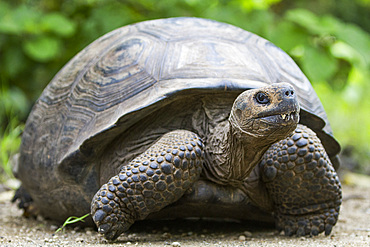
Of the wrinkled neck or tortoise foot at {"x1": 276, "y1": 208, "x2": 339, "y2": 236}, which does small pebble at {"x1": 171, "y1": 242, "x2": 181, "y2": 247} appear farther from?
tortoise foot at {"x1": 276, "y1": 208, "x2": 339, "y2": 236}

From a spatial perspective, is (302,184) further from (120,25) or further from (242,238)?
(120,25)

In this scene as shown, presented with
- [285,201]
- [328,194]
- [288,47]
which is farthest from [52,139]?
[288,47]

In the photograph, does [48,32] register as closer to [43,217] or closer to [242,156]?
[43,217]

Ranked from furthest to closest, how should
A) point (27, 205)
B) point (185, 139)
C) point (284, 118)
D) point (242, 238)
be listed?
point (27, 205) < point (242, 238) < point (185, 139) < point (284, 118)

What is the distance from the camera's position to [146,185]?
2623 mm

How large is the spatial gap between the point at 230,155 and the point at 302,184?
19.7 inches

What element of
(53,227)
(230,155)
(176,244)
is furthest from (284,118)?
(53,227)

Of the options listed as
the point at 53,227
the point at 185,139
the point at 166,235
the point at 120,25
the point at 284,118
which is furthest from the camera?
the point at 120,25

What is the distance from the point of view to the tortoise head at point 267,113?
2.29m

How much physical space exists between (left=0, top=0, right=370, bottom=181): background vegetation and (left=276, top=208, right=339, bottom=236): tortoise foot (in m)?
2.93

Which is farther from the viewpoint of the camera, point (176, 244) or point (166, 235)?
point (166, 235)

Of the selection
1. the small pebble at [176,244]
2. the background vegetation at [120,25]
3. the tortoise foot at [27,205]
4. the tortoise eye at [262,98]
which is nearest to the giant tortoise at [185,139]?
the tortoise eye at [262,98]

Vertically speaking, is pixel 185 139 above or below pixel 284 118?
below

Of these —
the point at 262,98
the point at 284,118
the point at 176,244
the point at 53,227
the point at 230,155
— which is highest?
the point at 262,98
